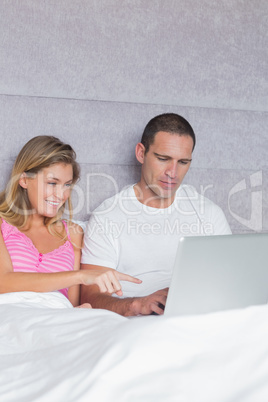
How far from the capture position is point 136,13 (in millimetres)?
2252

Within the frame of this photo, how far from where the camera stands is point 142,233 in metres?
1.99

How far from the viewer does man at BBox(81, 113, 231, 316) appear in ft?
6.38

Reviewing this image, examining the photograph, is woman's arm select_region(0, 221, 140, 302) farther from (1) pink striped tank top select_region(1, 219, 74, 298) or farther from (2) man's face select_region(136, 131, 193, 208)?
(2) man's face select_region(136, 131, 193, 208)

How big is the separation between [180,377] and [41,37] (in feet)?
5.70

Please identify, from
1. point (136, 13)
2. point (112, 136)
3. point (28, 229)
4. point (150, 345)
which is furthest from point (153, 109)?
point (150, 345)

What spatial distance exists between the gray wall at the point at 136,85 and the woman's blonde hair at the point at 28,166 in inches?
5.6

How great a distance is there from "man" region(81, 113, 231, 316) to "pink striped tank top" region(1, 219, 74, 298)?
12cm

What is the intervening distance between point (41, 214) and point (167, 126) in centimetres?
63

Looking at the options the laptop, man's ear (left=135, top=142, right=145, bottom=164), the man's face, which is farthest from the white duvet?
man's ear (left=135, top=142, right=145, bottom=164)

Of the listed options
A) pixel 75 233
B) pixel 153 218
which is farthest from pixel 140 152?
pixel 75 233

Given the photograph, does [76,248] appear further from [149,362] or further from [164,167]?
[149,362]

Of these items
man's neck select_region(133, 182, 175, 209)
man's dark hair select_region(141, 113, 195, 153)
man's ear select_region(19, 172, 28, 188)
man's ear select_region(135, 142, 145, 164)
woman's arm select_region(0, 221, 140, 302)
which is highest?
man's dark hair select_region(141, 113, 195, 153)

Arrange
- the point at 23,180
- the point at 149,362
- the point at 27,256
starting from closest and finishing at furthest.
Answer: the point at 149,362 → the point at 27,256 → the point at 23,180

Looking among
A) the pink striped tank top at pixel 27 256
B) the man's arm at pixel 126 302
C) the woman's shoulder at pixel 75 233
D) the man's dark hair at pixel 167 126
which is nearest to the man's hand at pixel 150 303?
the man's arm at pixel 126 302
